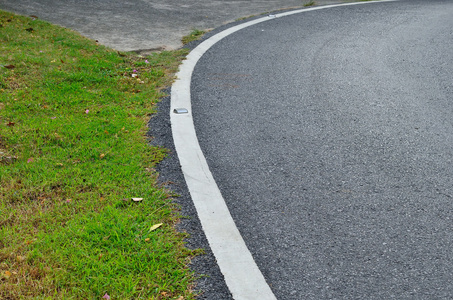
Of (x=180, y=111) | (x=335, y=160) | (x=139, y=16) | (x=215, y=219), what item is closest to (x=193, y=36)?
(x=139, y=16)

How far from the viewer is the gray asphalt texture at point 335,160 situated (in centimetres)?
238

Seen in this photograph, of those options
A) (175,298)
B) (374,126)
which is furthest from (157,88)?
(175,298)

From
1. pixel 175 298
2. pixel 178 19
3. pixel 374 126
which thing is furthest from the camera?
pixel 178 19

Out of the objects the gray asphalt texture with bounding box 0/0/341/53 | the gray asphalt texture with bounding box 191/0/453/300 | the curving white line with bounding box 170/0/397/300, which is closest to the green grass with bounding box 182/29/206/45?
the gray asphalt texture with bounding box 0/0/341/53

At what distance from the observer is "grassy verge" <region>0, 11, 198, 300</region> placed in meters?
2.18

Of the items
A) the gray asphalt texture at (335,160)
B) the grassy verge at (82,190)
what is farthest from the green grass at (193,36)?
the grassy verge at (82,190)

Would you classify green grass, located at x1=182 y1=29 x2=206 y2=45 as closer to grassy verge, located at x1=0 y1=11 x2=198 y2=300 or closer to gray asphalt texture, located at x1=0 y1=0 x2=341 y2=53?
gray asphalt texture, located at x1=0 y1=0 x2=341 y2=53

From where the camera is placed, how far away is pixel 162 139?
12.1 ft

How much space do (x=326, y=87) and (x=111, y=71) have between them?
98.9 inches

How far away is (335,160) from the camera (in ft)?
11.5

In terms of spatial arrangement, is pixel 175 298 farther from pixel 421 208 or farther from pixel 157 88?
pixel 157 88

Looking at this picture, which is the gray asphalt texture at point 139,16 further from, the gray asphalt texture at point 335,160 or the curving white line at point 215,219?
the curving white line at point 215,219

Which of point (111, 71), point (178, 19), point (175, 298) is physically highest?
point (178, 19)

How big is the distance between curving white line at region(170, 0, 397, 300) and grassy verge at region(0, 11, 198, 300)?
0.20m
